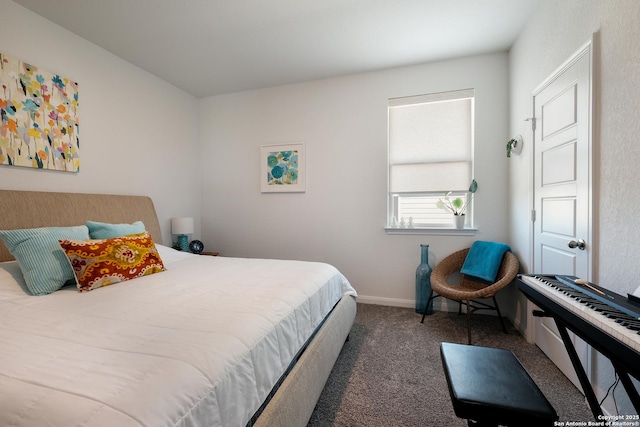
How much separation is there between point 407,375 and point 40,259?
242 cm

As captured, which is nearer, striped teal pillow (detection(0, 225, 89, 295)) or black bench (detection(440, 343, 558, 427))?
black bench (detection(440, 343, 558, 427))

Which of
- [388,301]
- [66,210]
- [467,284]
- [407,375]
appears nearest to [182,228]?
[66,210]

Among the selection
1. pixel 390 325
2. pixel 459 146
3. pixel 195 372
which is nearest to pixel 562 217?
pixel 459 146

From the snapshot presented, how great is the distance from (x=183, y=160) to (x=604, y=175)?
408cm

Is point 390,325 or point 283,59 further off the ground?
point 283,59

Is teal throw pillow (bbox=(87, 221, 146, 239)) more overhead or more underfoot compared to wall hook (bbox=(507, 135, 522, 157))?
more underfoot

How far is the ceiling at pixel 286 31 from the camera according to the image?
2.19 m

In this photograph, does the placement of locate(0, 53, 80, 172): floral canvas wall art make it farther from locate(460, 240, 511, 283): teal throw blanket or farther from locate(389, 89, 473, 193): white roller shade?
locate(460, 240, 511, 283): teal throw blanket

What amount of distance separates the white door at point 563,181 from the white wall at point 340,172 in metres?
0.68

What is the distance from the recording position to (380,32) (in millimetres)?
2508

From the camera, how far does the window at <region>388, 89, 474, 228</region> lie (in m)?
3.04

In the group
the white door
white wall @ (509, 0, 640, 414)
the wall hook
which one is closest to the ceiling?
white wall @ (509, 0, 640, 414)

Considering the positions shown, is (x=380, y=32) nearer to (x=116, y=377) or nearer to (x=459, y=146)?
(x=459, y=146)

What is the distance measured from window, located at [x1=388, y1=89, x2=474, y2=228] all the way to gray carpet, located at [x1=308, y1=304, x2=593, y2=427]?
1.16 metres
